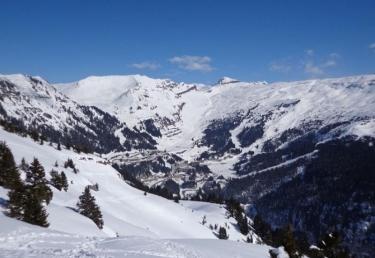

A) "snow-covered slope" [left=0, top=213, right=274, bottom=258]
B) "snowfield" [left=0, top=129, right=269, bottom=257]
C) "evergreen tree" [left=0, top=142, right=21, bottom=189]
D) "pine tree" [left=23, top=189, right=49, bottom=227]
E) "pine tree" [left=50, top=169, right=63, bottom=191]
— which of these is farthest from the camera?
"pine tree" [left=50, top=169, right=63, bottom=191]

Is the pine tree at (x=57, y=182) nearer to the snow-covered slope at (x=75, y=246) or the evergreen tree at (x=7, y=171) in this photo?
the evergreen tree at (x=7, y=171)

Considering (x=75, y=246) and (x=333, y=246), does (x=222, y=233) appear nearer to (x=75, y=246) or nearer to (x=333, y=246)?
(x=75, y=246)

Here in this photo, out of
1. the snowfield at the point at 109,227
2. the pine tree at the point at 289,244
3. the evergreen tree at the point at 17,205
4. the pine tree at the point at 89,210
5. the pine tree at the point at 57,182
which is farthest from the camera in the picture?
the pine tree at the point at 57,182

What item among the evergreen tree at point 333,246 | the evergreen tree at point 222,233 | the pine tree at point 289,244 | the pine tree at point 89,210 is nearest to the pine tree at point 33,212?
the pine tree at point 289,244

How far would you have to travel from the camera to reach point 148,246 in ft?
148

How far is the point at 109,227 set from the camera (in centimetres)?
10469

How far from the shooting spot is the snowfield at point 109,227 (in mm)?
41656

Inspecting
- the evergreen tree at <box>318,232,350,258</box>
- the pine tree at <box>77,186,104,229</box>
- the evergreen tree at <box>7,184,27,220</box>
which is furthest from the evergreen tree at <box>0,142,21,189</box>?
the evergreen tree at <box>318,232,350,258</box>

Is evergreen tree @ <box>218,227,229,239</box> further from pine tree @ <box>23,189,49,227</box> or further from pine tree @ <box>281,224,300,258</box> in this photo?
pine tree @ <box>281,224,300,258</box>

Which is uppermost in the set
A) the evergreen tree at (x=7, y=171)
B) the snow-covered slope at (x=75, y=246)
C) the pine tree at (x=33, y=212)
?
the evergreen tree at (x=7, y=171)

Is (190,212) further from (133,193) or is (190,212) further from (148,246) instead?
(148,246)

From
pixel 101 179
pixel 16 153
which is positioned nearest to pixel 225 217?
pixel 101 179

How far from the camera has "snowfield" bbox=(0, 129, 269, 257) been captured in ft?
137

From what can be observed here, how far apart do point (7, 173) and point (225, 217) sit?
379ft
